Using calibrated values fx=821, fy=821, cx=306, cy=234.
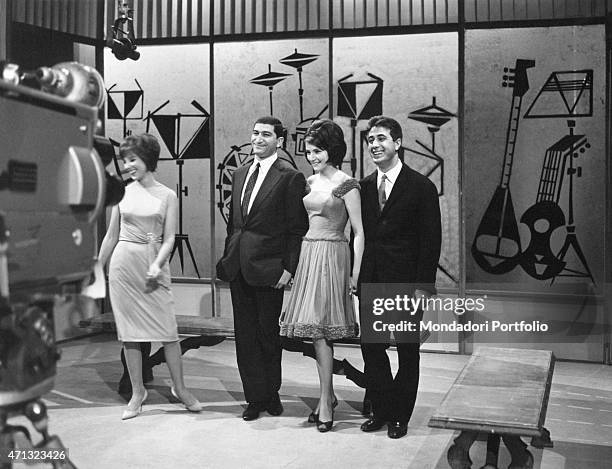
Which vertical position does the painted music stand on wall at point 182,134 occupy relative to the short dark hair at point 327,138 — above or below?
above

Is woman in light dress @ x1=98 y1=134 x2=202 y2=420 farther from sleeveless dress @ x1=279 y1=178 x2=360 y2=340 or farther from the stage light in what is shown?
the stage light

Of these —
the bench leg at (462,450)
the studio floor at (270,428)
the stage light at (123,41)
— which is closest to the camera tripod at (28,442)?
the bench leg at (462,450)

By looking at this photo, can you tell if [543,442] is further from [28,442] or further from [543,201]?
[28,442]

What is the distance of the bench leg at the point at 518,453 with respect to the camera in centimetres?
312

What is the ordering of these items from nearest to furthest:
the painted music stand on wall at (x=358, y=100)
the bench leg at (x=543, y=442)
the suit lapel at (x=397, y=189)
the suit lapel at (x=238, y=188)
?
the bench leg at (x=543, y=442) < the suit lapel at (x=397, y=189) < the suit lapel at (x=238, y=188) < the painted music stand on wall at (x=358, y=100)

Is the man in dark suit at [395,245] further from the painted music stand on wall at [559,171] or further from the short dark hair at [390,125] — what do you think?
the painted music stand on wall at [559,171]

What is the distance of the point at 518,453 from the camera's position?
3.12 meters

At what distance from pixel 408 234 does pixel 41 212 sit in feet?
9.74

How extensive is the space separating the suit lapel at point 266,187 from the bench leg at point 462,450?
1.71 meters

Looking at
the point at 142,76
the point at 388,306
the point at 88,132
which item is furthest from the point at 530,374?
the point at 142,76

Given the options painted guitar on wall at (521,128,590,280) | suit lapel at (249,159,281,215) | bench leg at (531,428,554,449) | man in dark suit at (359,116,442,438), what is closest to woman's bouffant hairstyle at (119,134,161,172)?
suit lapel at (249,159,281,215)

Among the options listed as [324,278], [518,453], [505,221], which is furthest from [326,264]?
[505,221]

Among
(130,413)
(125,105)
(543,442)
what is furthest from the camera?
(125,105)

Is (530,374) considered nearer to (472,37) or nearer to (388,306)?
(388,306)
